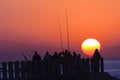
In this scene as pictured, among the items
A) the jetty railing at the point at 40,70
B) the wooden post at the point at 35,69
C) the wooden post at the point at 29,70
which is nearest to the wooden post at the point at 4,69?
the jetty railing at the point at 40,70

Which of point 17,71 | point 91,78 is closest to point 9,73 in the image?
point 17,71

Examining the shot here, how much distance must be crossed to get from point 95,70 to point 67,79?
2.51m

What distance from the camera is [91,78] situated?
34469mm

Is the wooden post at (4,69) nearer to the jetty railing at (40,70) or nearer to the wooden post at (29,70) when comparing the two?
the jetty railing at (40,70)

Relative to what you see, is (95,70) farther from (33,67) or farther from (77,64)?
(33,67)

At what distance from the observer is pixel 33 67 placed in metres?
34.5

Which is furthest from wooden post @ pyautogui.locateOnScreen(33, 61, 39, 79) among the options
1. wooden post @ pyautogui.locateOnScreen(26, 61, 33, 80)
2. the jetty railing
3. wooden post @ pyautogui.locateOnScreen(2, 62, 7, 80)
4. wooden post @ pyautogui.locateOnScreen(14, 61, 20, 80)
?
wooden post @ pyautogui.locateOnScreen(2, 62, 7, 80)

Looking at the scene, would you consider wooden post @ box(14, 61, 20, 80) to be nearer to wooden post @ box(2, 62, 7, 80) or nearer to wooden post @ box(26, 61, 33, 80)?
wooden post @ box(26, 61, 33, 80)

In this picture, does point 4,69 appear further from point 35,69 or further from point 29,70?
point 35,69

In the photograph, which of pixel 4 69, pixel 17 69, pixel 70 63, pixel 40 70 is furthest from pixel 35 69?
pixel 70 63

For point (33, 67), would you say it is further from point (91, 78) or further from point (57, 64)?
point (91, 78)

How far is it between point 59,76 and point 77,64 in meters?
1.47

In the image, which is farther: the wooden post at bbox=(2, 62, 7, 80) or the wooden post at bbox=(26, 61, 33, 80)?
the wooden post at bbox=(2, 62, 7, 80)

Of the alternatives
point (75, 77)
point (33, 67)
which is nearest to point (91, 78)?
point (75, 77)
